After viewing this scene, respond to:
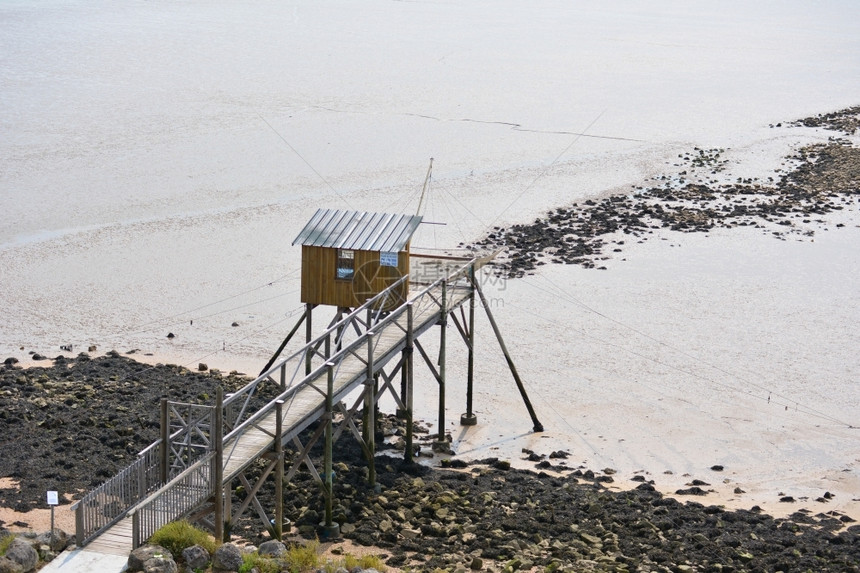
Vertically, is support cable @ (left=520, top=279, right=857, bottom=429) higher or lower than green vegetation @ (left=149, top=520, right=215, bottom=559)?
lower

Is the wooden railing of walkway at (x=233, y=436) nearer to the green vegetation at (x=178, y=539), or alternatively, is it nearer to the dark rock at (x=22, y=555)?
the green vegetation at (x=178, y=539)

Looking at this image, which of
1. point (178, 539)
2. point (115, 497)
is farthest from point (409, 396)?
point (178, 539)

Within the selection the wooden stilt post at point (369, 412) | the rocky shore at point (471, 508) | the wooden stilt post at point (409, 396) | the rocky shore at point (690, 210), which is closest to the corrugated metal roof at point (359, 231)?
the wooden stilt post at point (409, 396)

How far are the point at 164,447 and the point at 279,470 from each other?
2785 millimetres

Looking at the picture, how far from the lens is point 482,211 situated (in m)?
48.6

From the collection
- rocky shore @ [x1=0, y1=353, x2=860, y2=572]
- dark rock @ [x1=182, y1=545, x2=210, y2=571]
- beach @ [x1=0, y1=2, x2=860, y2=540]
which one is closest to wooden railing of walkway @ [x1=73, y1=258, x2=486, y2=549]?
dark rock @ [x1=182, y1=545, x2=210, y2=571]

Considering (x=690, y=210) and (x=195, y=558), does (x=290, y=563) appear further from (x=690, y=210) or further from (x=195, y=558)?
(x=690, y=210)

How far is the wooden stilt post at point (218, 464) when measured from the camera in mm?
19031

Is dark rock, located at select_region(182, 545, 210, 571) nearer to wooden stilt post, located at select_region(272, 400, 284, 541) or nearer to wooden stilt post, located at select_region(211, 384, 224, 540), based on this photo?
wooden stilt post, located at select_region(211, 384, 224, 540)

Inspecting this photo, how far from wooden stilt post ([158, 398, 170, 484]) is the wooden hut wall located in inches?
369

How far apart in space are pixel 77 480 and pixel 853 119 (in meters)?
58.5

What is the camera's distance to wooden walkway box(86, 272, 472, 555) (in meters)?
17.6

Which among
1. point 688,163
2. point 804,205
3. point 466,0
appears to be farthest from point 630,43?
point 804,205

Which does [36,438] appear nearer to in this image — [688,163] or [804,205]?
[804,205]
